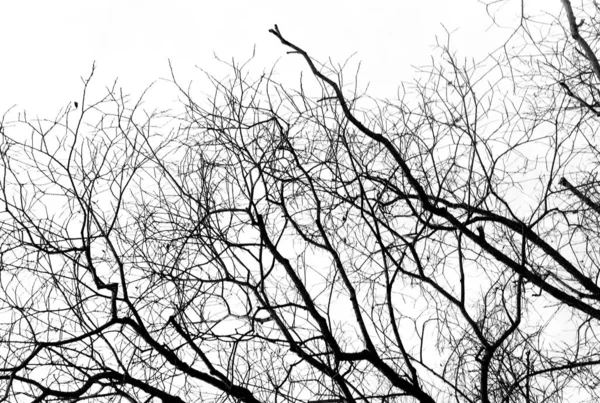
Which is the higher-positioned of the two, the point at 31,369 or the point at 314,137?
the point at 314,137

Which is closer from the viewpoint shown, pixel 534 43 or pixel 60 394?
pixel 60 394

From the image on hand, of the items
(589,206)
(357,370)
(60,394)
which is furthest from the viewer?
(589,206)

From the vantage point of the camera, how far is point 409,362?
3.82 meters

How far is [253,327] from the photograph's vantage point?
12.9 feet

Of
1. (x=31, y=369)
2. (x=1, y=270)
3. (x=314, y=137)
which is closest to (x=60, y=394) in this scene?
(x=31, y=369)

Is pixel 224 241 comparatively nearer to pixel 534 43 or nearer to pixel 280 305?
pixel 280 305

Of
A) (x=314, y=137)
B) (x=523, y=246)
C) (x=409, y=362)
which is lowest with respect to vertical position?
(x=409, y=362)

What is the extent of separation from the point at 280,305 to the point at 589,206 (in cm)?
187

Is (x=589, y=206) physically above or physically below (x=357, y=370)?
above

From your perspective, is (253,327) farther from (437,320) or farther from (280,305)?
(437,320)

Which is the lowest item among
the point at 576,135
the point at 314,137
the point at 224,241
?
the point at 224,241

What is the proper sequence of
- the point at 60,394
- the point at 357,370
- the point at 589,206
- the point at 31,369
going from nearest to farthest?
1. the point at 60,394
2. the point at 31,369
3. the point at 357,370
4. the point at 589,206

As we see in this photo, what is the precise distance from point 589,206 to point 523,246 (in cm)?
73

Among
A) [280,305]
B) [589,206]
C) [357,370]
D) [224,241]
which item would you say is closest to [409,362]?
[357,370]
